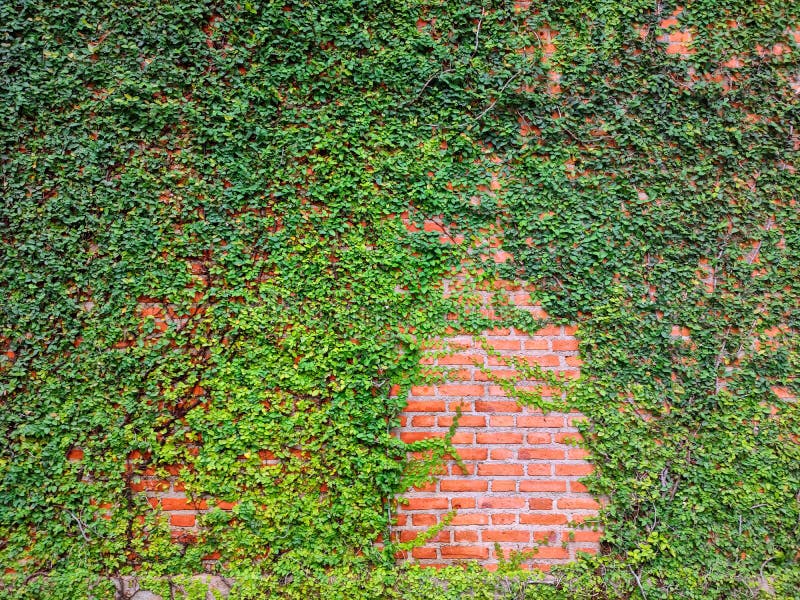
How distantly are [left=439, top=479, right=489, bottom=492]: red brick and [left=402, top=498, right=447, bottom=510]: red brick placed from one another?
69mm

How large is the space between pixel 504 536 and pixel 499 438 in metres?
0.54

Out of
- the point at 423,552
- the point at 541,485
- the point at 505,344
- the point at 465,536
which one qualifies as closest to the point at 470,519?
the point at 465,536

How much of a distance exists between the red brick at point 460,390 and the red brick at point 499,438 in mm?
241

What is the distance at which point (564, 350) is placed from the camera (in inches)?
112

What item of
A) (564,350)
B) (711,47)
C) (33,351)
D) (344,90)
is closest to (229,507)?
(33,351)

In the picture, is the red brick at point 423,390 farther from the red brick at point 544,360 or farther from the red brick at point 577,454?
the red brick at point 577,454

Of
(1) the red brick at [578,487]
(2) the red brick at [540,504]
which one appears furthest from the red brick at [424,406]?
(1) the red brick at [578,487]

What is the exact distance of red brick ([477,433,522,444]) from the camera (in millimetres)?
2793

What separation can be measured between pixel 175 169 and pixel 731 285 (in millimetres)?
3347

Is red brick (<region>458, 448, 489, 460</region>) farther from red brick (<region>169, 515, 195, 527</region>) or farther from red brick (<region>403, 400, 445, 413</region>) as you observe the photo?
red brick (<region>169, 515, 195, 527</region>)

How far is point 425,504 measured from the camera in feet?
9.02

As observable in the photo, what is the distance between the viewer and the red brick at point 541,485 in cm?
277

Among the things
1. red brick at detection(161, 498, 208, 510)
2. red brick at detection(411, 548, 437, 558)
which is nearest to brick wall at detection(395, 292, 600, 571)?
red brick at detection(411, 548, 437, 558)

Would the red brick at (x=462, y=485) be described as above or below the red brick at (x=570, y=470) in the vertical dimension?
below
